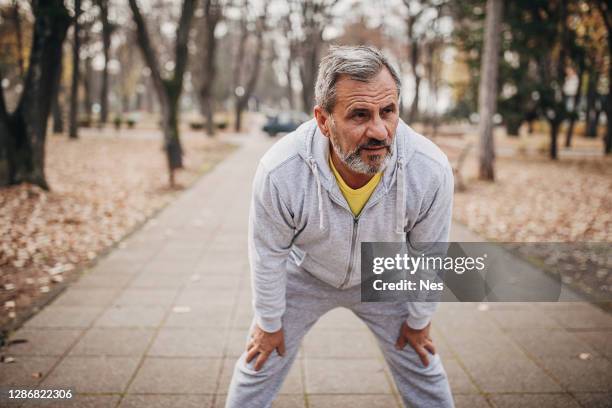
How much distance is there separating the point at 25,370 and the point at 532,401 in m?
3.41

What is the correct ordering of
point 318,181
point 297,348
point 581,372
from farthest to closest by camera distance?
point 581,372
point 297,348
point 318,181

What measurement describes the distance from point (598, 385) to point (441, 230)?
2044 millimetres

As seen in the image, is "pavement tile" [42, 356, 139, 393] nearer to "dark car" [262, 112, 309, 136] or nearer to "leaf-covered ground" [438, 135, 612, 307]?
"leaf-covered ground" [438, 135, 612, 307]

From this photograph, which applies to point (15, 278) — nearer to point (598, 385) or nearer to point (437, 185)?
point (437, 185)

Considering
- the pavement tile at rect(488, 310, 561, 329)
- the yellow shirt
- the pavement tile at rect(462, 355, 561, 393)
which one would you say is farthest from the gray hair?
the pavement tile at rect(488, 310, 561, 329)

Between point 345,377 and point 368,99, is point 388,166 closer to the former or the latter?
point 368,99

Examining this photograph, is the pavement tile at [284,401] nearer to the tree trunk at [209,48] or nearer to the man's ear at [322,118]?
the man's ear at [322,118]

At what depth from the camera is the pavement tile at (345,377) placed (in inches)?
123

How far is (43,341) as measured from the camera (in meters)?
3.64

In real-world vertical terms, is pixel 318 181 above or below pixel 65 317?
above

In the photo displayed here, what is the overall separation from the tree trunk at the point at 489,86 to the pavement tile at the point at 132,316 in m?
10.6

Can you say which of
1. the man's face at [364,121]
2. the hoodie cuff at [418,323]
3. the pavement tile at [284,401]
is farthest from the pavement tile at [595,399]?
the man's face at [364,121]

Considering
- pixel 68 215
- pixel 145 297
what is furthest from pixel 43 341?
pixel 68 215

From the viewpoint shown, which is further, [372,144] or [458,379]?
[458,379]
